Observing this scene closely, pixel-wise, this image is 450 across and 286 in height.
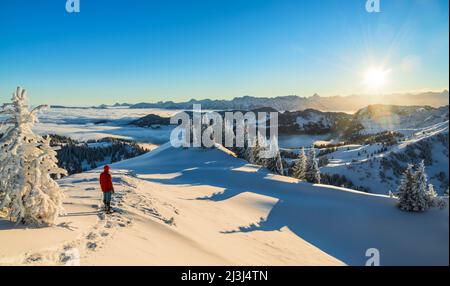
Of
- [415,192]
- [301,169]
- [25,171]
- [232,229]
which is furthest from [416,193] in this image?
[25,171]

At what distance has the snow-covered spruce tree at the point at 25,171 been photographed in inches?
403

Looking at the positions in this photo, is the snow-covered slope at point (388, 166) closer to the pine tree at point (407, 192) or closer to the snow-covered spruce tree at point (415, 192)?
the pine tree at point (407, 192)

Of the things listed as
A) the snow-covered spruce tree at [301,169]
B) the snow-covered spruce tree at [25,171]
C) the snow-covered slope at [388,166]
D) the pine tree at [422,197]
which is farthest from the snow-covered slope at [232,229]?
the snow-covered slope at [388,166]

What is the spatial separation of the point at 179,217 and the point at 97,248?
6.82 m

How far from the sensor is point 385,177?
151500mm

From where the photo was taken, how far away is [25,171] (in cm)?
1048

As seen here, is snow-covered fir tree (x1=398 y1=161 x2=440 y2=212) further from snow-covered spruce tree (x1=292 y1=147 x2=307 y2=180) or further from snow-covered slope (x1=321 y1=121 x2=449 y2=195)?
snow-covered slope (x1=321 y1=121 x2=449 y2=195)

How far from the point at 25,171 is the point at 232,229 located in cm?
1114

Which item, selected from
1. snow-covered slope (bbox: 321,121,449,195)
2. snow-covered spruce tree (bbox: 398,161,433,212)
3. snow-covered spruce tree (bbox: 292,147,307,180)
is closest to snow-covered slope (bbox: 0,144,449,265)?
snow-covered spruce tree (bbox: 398,161,433,212)

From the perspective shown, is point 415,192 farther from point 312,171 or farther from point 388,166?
point 388,166

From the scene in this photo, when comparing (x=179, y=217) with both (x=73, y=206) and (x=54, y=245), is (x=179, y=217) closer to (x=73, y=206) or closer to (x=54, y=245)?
(x=73, y=206)

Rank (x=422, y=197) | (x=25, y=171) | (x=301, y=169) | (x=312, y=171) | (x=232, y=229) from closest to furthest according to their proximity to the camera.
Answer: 1. (x=25, y=171)
2. (x=232, y=229)
3. (x=422, y=197)
4. (x=312, y=171)
5. (x=301, y=169)
